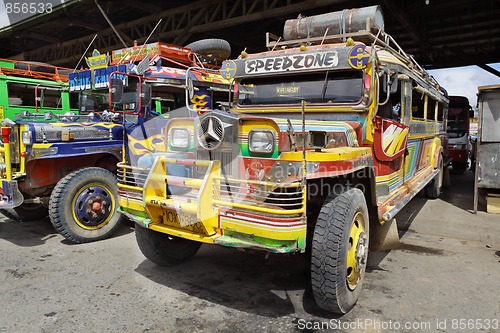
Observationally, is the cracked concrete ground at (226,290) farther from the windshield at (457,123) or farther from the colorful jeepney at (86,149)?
the windshield at (457,123)

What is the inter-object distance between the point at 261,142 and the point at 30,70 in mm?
8372

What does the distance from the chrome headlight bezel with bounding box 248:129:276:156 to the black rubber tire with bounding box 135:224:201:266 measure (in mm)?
1476

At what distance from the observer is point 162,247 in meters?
3.90

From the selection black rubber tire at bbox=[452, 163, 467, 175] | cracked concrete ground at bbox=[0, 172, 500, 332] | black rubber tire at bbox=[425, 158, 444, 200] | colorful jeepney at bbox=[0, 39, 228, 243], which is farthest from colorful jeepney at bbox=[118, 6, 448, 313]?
black rubber tire at bbox=[452, 163, 467, 175]

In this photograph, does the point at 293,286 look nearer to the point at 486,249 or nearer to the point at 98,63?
the point at 486,249

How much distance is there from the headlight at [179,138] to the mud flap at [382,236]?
226 centimetres

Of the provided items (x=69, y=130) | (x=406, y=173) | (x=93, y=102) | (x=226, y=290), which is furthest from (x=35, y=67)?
(x=406, y=173)

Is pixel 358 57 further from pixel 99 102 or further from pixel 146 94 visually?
pixel 99 102

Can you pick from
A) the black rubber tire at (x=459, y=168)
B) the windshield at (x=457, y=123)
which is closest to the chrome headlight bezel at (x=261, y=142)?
the windshield at (x=457, y=123)

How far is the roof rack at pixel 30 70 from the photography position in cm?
859

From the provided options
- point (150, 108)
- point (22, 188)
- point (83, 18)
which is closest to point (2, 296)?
point (22, 188)

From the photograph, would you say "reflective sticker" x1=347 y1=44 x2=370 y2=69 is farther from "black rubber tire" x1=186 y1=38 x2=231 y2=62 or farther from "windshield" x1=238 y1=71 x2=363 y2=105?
"black rubber tire" x1=186 y1=38 x2=231 y2=62

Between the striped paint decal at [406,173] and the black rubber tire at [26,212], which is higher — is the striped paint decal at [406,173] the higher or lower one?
the higher one

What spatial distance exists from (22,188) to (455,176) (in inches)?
490
